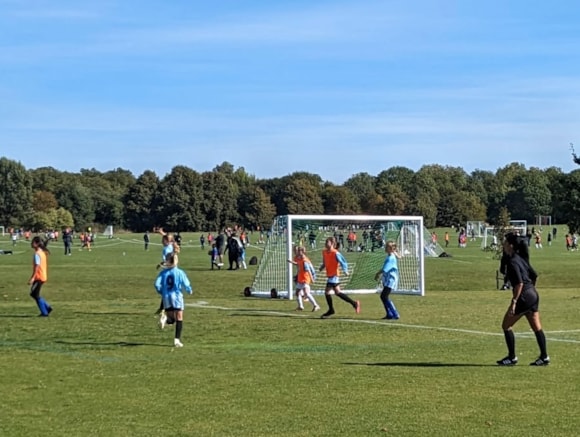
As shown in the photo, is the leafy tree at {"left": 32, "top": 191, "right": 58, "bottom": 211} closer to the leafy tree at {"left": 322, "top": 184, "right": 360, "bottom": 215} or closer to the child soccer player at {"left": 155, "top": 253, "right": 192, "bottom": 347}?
the leafy tree at {"left": 322, "top": 184, "right": 360, "bottom": 215}

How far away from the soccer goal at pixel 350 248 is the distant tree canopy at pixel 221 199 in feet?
353

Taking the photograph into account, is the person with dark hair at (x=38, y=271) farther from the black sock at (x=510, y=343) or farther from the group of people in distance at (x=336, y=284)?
the black sock at (x=510, y=343)

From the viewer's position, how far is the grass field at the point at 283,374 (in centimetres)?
941

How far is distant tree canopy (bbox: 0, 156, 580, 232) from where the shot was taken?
147m

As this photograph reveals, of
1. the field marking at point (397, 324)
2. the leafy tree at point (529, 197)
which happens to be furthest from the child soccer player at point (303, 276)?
the leafy tree at point (529, 197)

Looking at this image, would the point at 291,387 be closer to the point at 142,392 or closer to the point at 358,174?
the point at 142,392

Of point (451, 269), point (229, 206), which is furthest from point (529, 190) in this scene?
point (451, 269)

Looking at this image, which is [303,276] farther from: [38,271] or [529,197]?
[529,197]

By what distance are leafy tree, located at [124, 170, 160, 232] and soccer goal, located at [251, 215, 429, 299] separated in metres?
114

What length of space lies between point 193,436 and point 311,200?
A: 151 meters

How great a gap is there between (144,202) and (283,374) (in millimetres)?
139164

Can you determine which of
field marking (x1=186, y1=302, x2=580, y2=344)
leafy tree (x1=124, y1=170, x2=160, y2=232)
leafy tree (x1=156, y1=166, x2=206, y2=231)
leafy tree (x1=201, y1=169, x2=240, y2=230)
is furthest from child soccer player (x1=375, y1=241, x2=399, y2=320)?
leafy tree (x1=124, y1=170, x2=160, y2=232)

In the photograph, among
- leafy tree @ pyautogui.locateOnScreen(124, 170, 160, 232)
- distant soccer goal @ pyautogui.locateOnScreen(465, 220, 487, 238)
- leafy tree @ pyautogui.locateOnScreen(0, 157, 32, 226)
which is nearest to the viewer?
distant soccer goal @ pyautogui.locateOnScreen(465, 220, 487, 238)

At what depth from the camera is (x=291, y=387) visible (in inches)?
453
